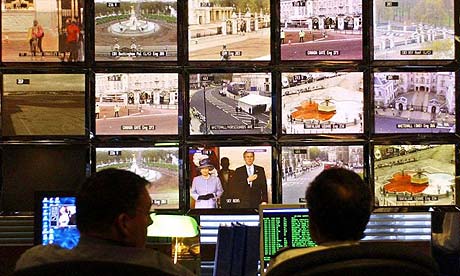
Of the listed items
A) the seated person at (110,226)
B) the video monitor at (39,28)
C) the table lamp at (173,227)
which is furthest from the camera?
the video monitor at (39,28)

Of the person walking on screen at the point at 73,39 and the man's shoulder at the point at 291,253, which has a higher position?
the person walking on screen at the point at 73,39

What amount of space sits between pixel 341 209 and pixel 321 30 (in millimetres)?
2173

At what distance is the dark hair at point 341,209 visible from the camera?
200 centimetres

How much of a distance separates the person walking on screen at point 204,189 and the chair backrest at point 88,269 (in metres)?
2.28

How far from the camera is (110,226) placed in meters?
1.82

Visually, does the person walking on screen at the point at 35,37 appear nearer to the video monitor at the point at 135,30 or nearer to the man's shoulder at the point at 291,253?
the video monitor at the point at 135,30

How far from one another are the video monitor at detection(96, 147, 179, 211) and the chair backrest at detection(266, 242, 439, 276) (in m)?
2.16

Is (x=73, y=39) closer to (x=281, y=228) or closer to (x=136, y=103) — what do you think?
(x=136, y=103)

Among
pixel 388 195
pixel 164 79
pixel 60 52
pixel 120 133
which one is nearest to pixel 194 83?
pixel 164 79

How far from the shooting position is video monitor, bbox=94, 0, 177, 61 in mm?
3941

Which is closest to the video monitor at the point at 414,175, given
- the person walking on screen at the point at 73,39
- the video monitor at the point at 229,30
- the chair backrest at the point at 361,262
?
the video monitor at the point at 229,30

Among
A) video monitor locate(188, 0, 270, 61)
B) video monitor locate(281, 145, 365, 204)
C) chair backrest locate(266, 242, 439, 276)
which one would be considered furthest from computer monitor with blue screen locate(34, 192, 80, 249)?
chair backrest locate(266, 242, 439, 276)

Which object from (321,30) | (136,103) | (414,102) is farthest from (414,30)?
(136,103)

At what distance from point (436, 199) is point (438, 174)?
0.47 ft
